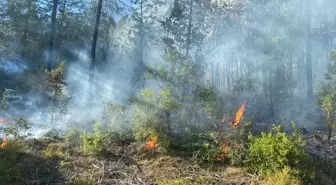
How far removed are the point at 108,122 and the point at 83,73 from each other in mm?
22025

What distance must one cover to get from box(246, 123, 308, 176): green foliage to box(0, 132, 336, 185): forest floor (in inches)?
10.4

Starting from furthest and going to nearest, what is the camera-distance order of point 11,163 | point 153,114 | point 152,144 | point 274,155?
point 153,114
point 152,144
point 11,163
point 274,155

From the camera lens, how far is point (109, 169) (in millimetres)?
6723

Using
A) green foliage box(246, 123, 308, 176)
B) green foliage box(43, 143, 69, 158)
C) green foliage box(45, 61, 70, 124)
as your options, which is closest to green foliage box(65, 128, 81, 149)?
green foliage box(43, 143, 69, 158)

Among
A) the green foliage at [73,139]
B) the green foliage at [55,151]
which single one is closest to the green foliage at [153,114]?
the green foliage at [73,139]

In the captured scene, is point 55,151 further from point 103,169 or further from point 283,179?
point 283,179

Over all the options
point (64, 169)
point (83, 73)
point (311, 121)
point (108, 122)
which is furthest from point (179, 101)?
point (83, 73)

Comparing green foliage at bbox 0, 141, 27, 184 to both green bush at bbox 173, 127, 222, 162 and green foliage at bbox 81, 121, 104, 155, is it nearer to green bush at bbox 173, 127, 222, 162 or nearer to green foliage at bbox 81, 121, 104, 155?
green foliage at bbox 81, 121, 104, 155

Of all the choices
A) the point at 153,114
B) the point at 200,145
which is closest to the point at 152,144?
the point at 153,114

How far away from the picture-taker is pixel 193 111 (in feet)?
31.0

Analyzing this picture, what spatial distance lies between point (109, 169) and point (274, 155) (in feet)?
11.0

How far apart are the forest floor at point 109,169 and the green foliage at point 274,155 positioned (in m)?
0.26

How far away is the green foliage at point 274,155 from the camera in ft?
20.6

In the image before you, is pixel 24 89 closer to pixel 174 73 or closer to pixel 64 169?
pixel 174 73
